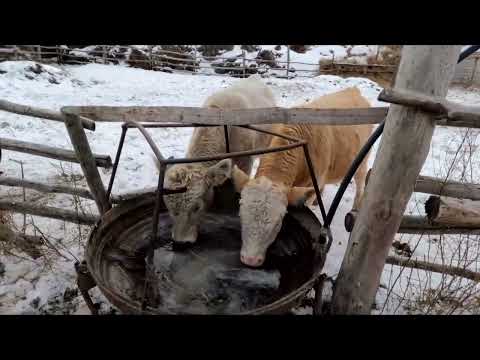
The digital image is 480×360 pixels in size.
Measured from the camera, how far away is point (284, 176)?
3.11 metres

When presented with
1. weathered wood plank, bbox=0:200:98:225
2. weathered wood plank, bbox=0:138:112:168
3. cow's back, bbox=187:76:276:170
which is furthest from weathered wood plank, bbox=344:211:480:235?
weathered wood plank, bbox=0:138:112:168

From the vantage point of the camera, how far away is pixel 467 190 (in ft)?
8.61

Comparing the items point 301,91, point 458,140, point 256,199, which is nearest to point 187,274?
Answer: point 256,199

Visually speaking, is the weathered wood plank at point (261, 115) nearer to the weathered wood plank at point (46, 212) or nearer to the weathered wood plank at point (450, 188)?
the weathered wood plank at point (450, 188)

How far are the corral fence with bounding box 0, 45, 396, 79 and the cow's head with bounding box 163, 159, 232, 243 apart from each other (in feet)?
41.2

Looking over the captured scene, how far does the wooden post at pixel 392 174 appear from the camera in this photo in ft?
5.72

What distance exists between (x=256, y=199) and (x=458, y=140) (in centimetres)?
687

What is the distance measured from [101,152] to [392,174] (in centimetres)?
578

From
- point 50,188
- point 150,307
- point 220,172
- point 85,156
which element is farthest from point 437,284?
point 50,188

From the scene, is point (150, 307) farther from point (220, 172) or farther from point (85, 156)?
point (85, 156)

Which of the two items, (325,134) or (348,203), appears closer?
(325,134)

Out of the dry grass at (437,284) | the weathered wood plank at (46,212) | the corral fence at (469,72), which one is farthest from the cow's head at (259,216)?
the corral fence at (469,72)
